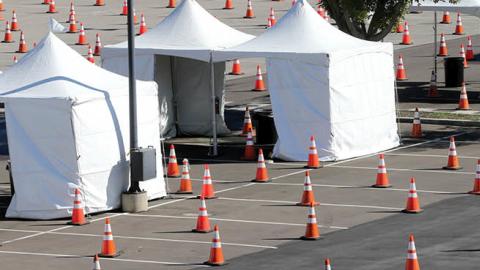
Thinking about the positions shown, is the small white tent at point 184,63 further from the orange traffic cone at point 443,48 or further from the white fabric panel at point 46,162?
the orange traffic cone at point 443,48

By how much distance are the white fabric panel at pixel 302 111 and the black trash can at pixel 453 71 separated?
10.0 metres

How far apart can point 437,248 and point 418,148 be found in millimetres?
10208

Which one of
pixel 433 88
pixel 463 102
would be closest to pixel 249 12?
pixel 433 88

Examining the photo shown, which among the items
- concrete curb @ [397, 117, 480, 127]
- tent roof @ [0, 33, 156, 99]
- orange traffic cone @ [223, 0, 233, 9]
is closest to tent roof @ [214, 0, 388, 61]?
concrete curb @ [397, 117, 480, 127]

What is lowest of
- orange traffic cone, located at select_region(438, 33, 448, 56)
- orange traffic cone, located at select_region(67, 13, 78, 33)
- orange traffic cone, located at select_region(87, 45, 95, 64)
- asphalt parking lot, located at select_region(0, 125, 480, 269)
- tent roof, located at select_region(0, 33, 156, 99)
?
asphalt parking lot, located at select_region(0, 125, 480, 269)

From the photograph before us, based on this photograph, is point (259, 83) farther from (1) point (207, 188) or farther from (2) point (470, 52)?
(1) point (207, 188)

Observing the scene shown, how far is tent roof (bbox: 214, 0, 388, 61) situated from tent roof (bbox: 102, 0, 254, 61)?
73cm

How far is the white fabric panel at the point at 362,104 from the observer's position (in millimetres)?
30531

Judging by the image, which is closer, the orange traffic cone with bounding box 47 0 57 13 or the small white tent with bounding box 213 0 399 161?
the small white tent with bounding box 213 0 399 161

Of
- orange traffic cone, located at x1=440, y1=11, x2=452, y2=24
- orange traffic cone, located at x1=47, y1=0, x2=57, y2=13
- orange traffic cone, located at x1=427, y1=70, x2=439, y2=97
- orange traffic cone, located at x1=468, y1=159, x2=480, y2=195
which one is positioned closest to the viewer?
orange traffic cone, located at x1=468, y1=159, x2=480, y2=195

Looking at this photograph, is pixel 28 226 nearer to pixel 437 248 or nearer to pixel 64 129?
pixel 64 129

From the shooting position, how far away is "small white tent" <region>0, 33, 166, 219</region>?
25438 millimetres

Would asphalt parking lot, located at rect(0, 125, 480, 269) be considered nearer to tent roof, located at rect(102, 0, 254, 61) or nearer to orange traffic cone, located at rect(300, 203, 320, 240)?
orange traffic cone, located at rect(300, 203, 320, 240)

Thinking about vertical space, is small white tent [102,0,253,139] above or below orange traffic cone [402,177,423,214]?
above
